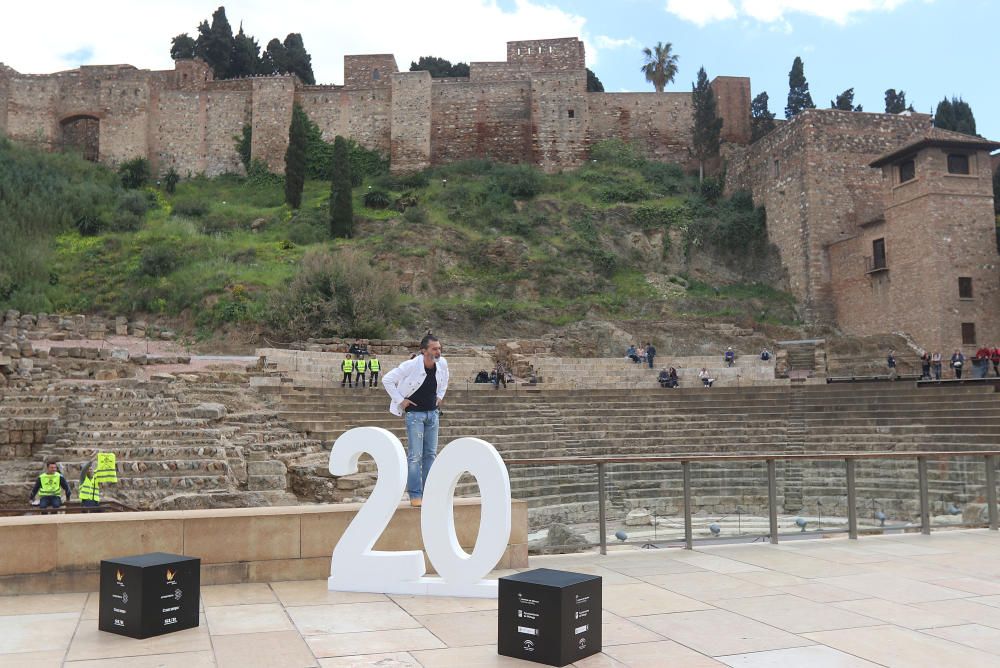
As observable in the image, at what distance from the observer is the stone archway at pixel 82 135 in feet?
145

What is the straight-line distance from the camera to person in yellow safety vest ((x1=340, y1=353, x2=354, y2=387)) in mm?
20078

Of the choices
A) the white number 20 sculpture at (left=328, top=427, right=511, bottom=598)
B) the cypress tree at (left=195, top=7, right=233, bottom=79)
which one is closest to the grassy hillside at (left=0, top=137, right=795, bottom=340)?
the cypress tree at (left=195, top=7, right=233, bottom=79)

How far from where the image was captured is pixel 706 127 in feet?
136

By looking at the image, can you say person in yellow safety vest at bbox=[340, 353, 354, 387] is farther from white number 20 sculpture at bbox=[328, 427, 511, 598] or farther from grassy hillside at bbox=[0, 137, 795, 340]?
white number 20 sculpture at bbox=[328, 427, 511, 598]

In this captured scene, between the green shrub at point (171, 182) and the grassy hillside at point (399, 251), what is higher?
the green shrub at point (171, 182)

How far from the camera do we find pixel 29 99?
143 feet

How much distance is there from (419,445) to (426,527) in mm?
1019

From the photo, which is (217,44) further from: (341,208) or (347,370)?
(347,370)

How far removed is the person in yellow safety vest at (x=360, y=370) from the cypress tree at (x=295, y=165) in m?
18.8

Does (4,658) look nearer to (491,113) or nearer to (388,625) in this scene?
(388,625)

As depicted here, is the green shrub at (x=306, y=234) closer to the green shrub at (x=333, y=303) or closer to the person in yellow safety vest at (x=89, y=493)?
the green shrub at (x=333, y=303)

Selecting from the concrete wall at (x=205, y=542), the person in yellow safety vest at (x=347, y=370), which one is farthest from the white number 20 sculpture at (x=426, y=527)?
the person in yellow safety vest at (x=347, y=370)

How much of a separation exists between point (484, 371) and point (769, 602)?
18045mm

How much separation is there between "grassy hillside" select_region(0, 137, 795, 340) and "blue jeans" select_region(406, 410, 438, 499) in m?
19.4
